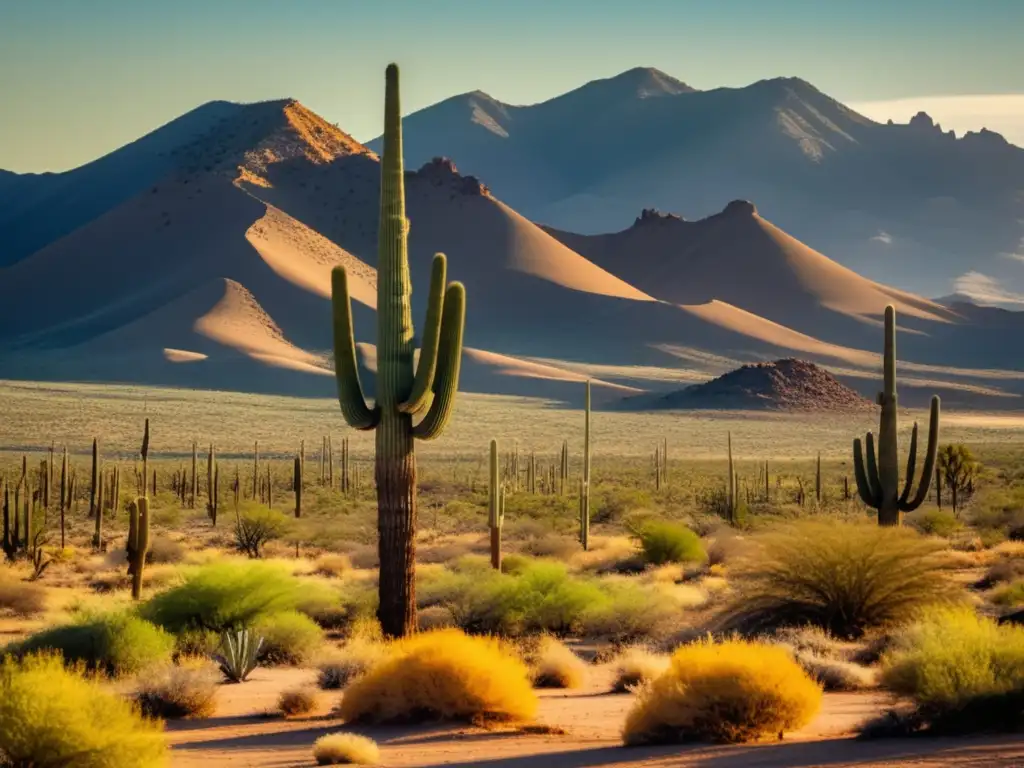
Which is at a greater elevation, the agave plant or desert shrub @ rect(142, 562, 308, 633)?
desert shrub @ rect(142, 562, 308, 633)

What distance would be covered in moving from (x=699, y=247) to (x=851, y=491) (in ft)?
488

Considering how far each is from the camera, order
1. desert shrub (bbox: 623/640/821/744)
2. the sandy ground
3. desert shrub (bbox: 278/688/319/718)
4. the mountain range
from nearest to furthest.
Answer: the sandy ground
desert shrub (bbox: 623/640/821/744)
desert shrub (bbox: 278/688/319/718)
the mountain range

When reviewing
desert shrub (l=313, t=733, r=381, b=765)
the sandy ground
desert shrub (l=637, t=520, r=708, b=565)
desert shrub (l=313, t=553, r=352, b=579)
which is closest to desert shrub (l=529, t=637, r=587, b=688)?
the sandy ground

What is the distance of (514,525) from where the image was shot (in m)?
35.0

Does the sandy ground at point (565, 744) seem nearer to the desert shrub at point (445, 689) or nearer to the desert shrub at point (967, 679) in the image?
the desert shrub at point (445, 689)

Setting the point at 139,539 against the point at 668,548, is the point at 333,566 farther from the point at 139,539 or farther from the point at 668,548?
A: the point at 139,539

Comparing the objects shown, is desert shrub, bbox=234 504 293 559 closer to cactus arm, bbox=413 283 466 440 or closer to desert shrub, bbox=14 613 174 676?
desert shrub, bbox=14 613 174 676

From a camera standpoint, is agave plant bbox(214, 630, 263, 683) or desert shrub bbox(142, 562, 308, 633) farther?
desert shrub bbox(142, 562, 308, 633)

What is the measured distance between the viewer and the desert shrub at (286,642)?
17.1 metres

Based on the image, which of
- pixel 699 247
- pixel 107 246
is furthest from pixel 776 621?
pixel 699 247

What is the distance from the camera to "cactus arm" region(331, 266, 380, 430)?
15992 millimetres

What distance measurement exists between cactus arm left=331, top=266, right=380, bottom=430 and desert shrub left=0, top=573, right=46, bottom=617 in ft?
24.1

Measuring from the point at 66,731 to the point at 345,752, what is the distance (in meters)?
1.96

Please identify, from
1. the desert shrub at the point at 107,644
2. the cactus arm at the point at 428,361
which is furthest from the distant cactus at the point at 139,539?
the cactus arm at the point at 428,361
